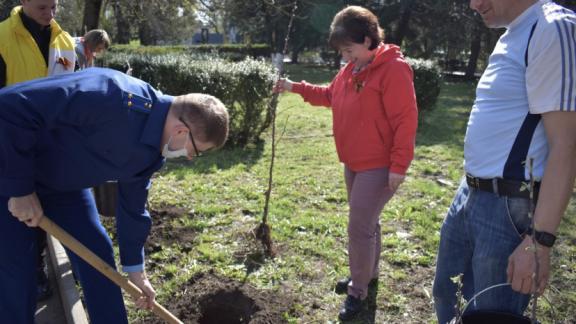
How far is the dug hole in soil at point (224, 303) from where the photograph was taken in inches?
120

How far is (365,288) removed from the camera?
3.13m

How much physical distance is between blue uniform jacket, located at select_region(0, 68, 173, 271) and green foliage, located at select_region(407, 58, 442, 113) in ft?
29.0

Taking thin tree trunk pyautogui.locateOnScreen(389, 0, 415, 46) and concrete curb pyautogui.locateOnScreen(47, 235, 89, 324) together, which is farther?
thin tree trunk pyautogui.locateOnScreen(389, 0, 415, 46)

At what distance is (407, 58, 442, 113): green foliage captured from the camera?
10.2 meters

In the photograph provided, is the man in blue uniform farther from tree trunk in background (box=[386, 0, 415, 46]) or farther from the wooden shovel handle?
tree trunk in background (box=[386, 0, 415, 46])

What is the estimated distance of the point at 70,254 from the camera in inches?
95.7

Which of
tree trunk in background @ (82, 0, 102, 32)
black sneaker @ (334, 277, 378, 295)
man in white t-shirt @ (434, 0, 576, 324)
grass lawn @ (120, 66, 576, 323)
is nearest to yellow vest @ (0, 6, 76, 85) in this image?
grass lawn @ (120, 66, 576, 323)

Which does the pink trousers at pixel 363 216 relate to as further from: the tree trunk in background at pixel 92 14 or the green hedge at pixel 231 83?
the tree trunk in background at pixel 92 14

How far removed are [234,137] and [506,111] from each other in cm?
613

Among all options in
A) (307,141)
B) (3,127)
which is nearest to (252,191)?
(307,141)

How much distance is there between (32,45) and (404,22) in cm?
2376

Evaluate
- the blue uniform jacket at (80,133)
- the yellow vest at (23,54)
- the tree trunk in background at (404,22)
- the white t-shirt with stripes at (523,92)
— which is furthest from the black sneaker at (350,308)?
the tree trunk in background at (404,22)

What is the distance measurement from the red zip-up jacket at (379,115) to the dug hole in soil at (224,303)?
42.4 inches

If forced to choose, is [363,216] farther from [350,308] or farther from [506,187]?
[506,187]
